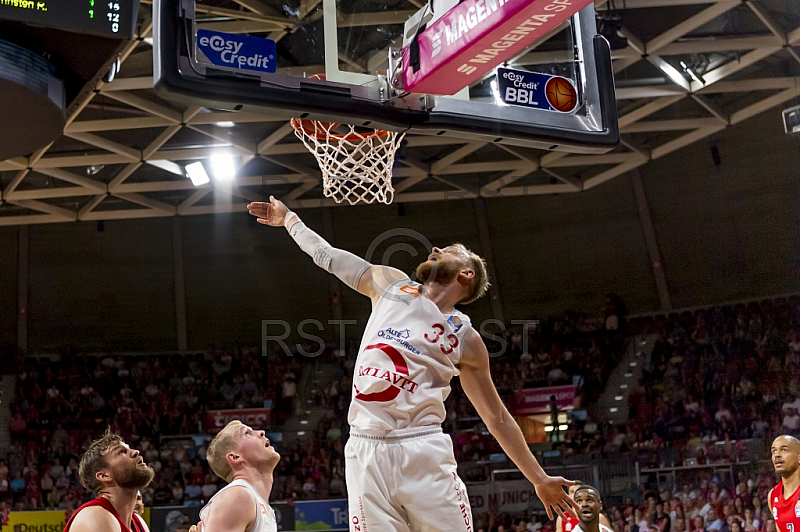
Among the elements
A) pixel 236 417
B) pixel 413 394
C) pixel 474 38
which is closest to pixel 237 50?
pixel 474 38

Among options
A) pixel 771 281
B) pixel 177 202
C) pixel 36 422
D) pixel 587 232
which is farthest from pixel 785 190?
pixel 36 422

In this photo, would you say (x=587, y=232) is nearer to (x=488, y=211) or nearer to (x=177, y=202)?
(x=488, y=211)

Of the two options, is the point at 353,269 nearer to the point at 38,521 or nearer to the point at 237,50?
the point at 237,50

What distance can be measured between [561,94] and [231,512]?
9.62ft

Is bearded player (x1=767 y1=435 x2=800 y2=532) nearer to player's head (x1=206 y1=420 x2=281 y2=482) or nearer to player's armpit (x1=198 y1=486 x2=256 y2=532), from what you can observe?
player's head (x1=206 y1=420 x2=281 y2=482)

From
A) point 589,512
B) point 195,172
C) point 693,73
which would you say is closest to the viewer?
point 589,512

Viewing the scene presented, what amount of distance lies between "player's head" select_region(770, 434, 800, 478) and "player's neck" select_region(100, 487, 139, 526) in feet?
19.7

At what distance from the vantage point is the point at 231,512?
3986 mm

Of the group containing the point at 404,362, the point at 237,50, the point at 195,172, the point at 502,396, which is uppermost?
the point at 195,172

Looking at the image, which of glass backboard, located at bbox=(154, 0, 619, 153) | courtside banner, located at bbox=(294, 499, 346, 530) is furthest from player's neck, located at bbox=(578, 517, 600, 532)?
courtside banner, located at bbox=(294, 499, 346, 530)

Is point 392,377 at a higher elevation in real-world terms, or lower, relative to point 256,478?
higher

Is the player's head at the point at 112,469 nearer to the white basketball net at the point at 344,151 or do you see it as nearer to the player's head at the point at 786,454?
the white basketball net at the point at 344,151

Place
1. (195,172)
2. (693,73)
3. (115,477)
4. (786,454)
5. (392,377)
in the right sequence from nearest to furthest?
(392,377) → (115,477) → (786,454) → (693,73) → (195,172)

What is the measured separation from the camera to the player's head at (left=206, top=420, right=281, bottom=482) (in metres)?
4.38
